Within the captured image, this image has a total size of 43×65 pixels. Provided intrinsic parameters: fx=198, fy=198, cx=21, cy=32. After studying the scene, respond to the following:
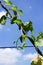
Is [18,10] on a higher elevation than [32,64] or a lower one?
higher

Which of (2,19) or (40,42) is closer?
(40,42)

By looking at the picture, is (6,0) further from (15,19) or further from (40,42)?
(40,42)

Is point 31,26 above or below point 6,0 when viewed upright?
below

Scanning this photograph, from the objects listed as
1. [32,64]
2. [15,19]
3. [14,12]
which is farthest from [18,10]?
[32,64]

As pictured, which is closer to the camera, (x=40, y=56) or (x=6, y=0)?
(x=40, y=56)

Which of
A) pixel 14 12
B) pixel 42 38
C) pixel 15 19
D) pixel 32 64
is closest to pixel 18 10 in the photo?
pixel 14 12

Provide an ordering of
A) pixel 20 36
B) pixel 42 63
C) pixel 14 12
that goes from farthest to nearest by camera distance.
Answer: pixel 14 12, pixel 20 36, pixel 42 63

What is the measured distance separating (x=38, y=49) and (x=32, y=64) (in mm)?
63

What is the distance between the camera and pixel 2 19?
1.06m

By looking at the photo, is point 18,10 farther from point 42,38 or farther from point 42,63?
point 42,63

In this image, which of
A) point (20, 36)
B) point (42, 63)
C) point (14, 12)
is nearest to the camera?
point (42, 63)

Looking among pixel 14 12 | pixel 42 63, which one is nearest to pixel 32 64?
pixel 42 63

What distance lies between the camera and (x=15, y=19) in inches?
36.2

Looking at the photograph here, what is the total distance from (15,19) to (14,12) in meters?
0.12
